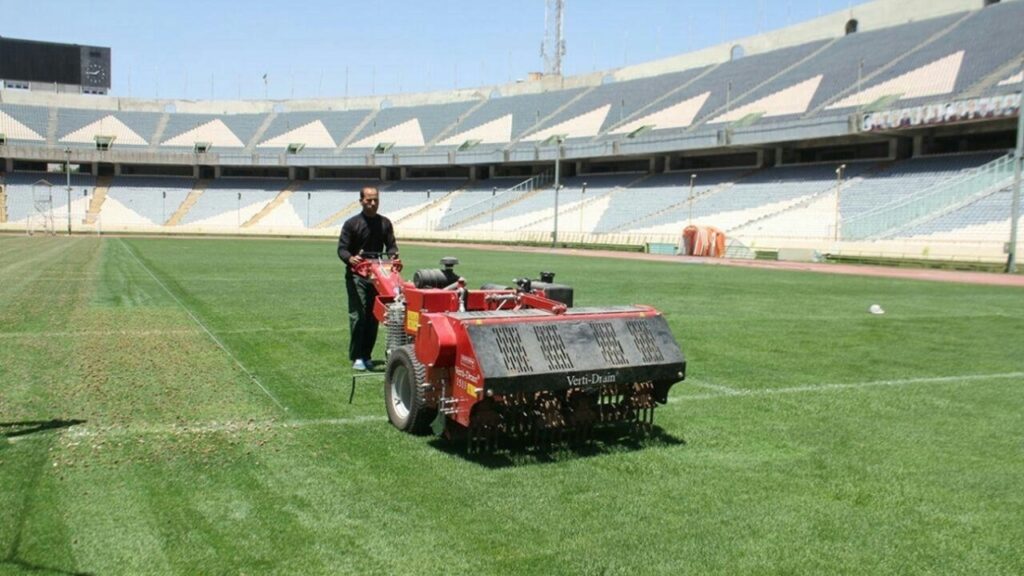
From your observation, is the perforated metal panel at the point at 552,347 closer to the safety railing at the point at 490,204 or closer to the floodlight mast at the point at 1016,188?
the floodlight mast at the point at 1016,188

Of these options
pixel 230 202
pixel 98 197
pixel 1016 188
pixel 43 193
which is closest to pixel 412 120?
pixel 230 202

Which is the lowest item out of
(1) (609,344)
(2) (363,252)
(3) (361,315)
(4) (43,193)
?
(3) (361,315)

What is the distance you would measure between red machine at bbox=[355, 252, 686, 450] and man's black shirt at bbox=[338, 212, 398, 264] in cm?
172

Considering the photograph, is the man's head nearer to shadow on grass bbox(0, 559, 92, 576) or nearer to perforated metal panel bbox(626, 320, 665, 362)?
perforated metal panel bbox(626, 320, 665, 362)

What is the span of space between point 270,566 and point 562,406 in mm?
2374

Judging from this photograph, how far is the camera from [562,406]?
5.36 meters

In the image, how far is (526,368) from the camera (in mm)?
4898

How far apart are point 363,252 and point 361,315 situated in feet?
1.91

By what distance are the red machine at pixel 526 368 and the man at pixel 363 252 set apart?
1532mm

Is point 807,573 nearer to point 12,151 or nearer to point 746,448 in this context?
point 746,448

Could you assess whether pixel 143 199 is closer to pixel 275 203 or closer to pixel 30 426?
pixel 275 203

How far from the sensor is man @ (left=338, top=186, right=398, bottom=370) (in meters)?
7.40

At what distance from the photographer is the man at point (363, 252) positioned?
7398 mm

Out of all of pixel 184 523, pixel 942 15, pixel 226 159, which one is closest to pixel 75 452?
pixel 184 523
